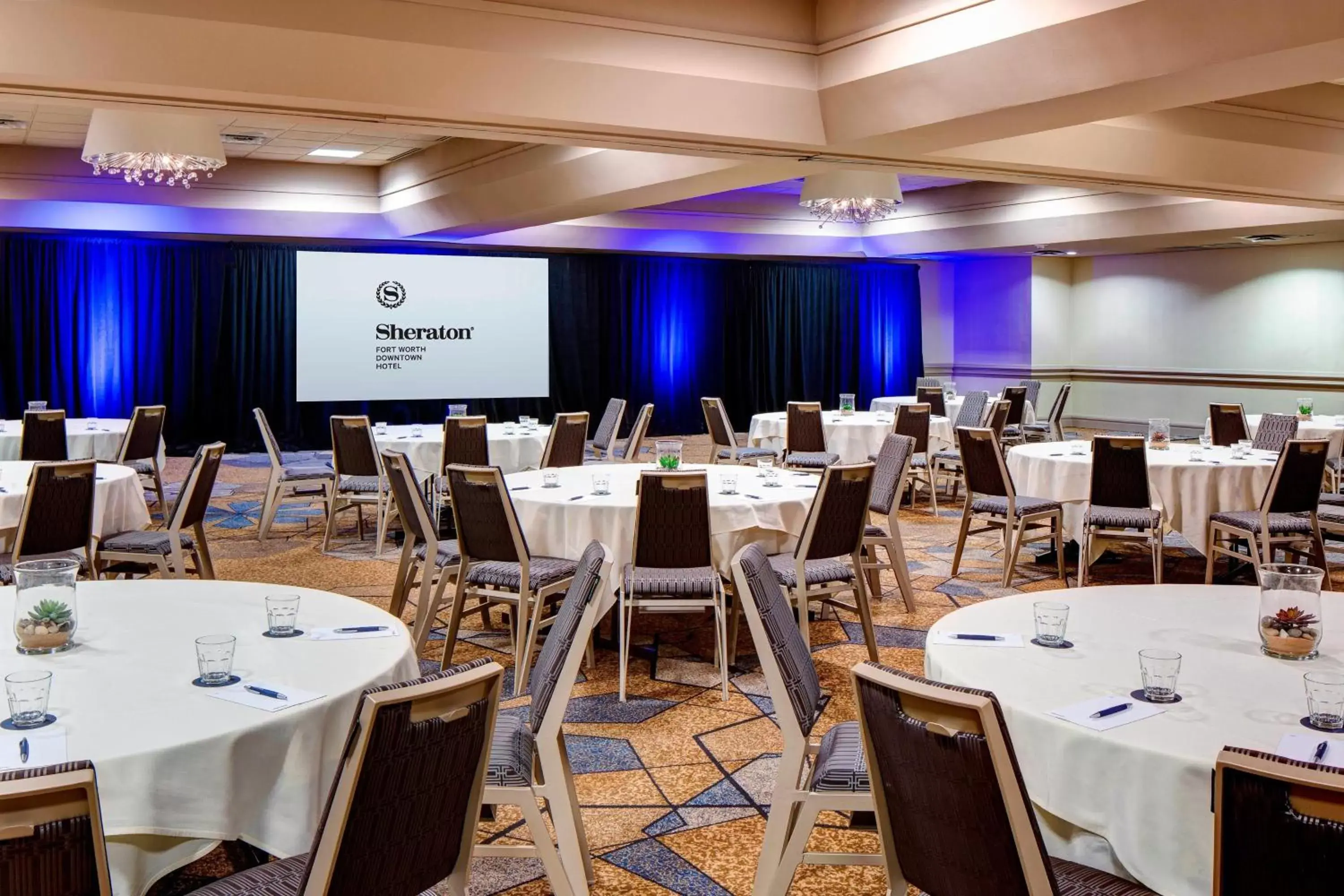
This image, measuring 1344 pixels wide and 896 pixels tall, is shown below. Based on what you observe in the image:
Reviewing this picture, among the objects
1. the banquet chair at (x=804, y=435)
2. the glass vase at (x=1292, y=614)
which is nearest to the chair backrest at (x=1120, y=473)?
the banquet chair at (x=804, y=435)

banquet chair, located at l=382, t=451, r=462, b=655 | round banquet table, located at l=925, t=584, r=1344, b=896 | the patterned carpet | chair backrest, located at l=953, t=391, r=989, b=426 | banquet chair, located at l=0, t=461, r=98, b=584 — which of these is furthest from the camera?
chair backrest, located at l=953, t=391, r=989, b=426

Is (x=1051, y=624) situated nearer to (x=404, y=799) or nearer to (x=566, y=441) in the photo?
(x=404, y=799)

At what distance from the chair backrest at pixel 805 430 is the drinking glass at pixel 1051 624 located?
6879 millimetres

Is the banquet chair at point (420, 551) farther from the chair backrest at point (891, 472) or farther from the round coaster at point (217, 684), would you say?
the round coaster at point (217, 684)

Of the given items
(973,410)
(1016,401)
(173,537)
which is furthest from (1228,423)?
(173,537)

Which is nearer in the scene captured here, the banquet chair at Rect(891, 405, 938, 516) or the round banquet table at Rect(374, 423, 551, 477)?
the round banquet table at Rect(374, 423, 551, 477)


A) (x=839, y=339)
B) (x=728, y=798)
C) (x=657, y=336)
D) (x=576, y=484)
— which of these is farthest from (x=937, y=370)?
(x=728, y=798)

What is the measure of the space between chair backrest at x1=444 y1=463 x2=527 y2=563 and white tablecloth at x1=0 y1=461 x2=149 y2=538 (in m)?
1.76

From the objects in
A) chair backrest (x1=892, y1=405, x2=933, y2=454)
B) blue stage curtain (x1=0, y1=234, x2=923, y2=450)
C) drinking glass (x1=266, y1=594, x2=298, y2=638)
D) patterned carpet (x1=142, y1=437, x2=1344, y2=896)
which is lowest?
patterned carpet (x1=142, y1=437, x2=1344, y2=896)

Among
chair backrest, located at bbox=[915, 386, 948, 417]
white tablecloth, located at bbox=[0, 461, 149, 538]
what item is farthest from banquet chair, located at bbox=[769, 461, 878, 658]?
chair backrest, located at bbox=[915, 386, 948, 417]

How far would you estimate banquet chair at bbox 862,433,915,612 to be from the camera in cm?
609

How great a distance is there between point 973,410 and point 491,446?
515 centimetres

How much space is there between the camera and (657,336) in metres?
16.6

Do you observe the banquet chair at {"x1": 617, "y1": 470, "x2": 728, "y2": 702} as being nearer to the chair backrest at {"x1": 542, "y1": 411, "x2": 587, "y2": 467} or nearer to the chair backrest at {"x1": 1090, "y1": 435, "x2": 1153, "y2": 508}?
the chair backrest at {"x1": 1090, "y1": 435, "x2": 1153, "y2": 508}
